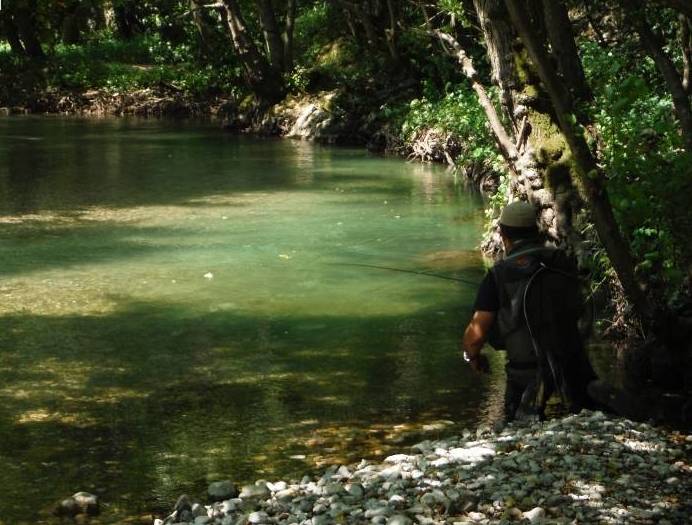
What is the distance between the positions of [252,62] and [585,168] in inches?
971

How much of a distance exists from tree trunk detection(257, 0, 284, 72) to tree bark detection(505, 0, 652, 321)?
24971mm

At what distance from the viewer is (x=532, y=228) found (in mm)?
7078

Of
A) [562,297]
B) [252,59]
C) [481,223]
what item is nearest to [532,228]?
[562,297]

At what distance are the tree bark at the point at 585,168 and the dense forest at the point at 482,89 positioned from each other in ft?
0.06

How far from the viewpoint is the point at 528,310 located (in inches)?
275

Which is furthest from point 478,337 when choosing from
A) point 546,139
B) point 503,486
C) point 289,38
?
point 289,38

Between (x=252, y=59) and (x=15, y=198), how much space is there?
45.1 ft

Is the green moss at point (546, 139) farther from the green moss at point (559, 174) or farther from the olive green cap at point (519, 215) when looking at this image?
the olive green cap at point (519, 215)

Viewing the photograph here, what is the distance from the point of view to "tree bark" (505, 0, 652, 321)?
29.0ft

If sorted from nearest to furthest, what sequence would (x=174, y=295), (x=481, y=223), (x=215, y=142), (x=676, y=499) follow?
(x=676, y=499) → (x=174, y=295) → (x=481, y=223) → (x=215, y=142)

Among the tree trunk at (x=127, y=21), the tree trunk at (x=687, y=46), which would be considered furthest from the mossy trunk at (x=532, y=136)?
the tree trunk at (x=127, y=21)

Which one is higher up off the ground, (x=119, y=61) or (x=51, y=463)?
(x=119, y=61)

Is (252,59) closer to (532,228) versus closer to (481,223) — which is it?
(481,223)

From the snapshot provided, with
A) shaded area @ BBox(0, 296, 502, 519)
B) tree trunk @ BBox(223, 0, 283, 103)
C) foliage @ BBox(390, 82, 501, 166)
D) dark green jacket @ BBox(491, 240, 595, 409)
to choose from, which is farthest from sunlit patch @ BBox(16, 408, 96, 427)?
tree trunk @ BBox(223, 0, 283, 103)
